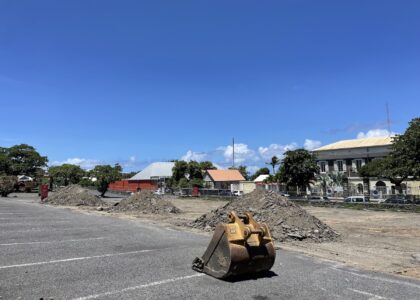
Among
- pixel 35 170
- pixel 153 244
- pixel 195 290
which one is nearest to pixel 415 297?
pixel 195 290

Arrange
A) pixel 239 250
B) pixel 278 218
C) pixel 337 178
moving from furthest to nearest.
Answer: pixel 337 178 < pixel 278 218 < pixel 239 250

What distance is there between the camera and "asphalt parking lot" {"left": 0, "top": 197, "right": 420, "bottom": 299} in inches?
270

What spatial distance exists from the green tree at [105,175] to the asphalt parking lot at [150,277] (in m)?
41.0

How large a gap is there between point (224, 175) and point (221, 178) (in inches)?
73.5

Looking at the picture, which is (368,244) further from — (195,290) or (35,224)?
(35,224)

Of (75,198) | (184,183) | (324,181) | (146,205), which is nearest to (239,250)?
(146,205)

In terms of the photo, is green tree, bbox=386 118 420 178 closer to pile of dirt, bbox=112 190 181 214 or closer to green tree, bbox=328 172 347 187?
pile of dirt, bbox=112 190 181 214

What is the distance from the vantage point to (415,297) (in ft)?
23.0

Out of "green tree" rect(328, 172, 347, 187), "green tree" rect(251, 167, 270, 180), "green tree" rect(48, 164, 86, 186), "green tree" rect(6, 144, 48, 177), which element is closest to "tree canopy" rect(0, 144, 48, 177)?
"green tree" rect(6, 144, 48, 177)

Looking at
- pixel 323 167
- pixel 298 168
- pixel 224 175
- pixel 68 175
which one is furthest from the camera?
pixel 224 175

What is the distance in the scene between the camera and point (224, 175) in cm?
9262

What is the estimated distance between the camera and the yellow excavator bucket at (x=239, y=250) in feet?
24.4

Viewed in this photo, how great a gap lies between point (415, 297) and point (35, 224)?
15.1 meters

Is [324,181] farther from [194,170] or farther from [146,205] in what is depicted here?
[146,205]
